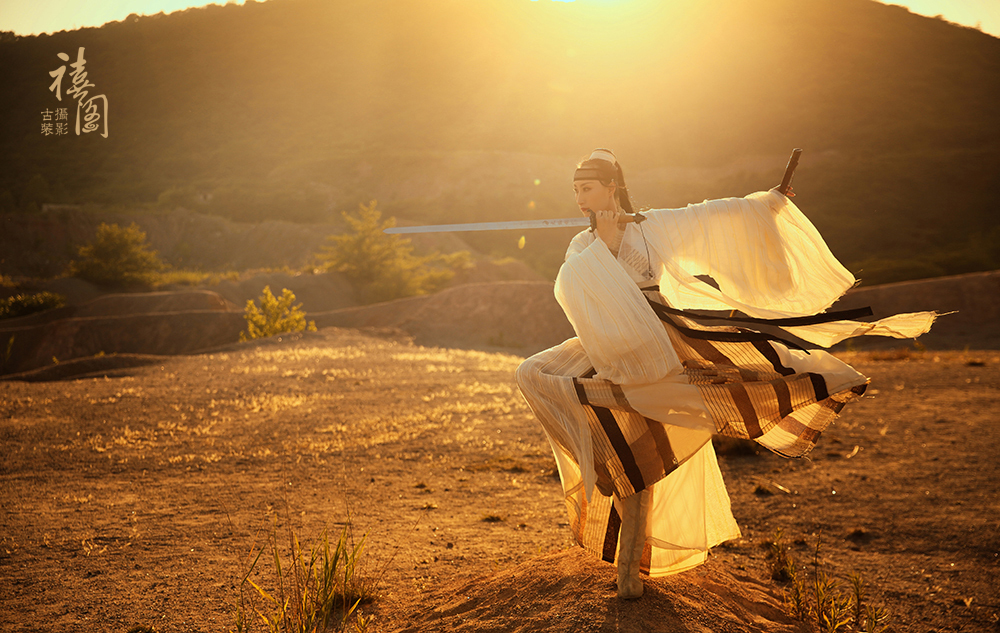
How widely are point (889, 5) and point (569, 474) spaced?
8288cm

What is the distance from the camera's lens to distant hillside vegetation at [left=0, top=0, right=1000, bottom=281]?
42062 millimetres

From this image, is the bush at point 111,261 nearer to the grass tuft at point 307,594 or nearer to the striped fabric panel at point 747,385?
the grass tuft at point 307,594

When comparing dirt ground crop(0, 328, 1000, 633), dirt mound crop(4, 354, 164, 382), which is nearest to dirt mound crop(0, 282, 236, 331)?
dirt mound crop(4, 354, 164, 382)

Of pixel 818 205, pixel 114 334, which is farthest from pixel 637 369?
pixel 818 205

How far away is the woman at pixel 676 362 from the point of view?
2.21m

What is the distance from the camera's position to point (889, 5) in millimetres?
67000

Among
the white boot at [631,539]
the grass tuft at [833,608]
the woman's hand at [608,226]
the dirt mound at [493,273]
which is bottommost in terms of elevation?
the grass tuft at [833,608]

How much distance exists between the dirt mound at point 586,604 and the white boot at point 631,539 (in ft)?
0.22

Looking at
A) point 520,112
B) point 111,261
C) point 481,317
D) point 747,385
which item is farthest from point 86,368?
point 520,112

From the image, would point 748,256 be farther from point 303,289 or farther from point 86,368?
point 303,289

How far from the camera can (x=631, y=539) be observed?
2.39m

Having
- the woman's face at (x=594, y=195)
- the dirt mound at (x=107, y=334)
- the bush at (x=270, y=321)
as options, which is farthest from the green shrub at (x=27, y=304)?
the woman's face at (x=594, y=195)

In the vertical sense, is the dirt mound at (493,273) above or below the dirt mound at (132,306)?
above

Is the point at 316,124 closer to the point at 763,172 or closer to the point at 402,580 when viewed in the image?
the point at 763,172
